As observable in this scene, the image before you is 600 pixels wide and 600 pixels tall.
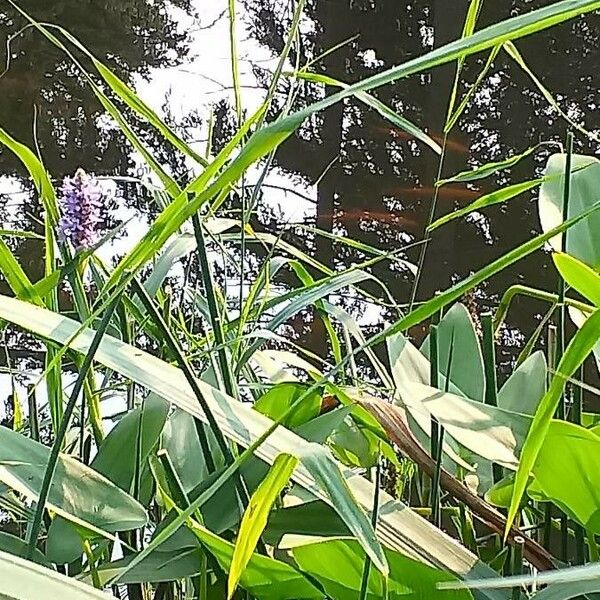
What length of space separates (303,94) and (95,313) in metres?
1.35

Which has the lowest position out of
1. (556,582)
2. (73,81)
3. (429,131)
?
(556,582)

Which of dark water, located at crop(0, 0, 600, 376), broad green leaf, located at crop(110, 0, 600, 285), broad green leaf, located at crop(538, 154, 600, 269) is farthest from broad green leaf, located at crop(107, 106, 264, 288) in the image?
dark water, located at crop(0, 0, 600, 376)

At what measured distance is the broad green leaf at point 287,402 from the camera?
9.2 inches

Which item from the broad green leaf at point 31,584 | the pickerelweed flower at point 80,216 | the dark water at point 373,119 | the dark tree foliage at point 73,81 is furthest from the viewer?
the dark tree foliage at point 73,81

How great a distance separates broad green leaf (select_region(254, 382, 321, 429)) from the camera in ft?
0.77

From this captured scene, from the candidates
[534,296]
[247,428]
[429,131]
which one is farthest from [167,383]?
[429,131]

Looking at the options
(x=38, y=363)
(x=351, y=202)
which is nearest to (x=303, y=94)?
(x=351, y=202)

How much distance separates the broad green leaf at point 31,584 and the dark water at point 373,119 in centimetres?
88

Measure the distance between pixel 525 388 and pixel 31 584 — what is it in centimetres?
17

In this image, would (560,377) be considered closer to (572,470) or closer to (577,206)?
(572,470)

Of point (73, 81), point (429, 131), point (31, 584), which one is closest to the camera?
point (31, 584)

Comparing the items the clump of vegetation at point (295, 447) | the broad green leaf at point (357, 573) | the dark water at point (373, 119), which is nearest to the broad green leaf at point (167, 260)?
the clump of vegetation at point (295, 447)

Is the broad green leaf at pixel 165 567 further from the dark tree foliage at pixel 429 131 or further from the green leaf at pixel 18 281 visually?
the dark tree foliage at pixel 429 131

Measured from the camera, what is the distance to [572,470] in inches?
6.3
